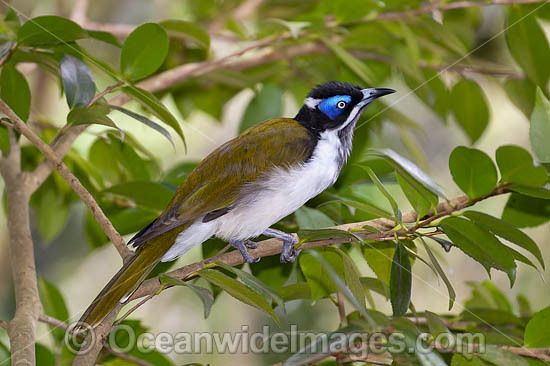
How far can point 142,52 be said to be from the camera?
1.48 meters

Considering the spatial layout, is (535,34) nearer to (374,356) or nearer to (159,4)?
(374,356)

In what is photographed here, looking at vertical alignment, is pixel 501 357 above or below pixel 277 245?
below

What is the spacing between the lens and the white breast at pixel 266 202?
58.5 inches

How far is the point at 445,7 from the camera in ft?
6.52

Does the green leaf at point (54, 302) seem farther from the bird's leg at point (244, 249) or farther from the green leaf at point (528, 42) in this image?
the green leaf at point (528, 42)

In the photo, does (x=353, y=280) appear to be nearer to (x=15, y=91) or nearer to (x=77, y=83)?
(x=77, y=83)

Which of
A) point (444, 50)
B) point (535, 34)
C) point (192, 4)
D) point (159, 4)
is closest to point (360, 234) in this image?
point (535, 34)

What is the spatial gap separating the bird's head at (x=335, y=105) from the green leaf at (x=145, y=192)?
408mm

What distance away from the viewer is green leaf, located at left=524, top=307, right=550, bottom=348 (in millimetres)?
1253

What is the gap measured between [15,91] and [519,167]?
109cm

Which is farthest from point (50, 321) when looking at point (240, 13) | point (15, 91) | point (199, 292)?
point (240, 13)

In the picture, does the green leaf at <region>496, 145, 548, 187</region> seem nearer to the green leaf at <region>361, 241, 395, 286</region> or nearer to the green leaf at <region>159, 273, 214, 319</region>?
the green leaf at <region>361, 241, 395, 286</region>

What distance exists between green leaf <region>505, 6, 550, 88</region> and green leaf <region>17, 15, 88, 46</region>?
3.63ft

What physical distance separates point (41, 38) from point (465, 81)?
1.32m
